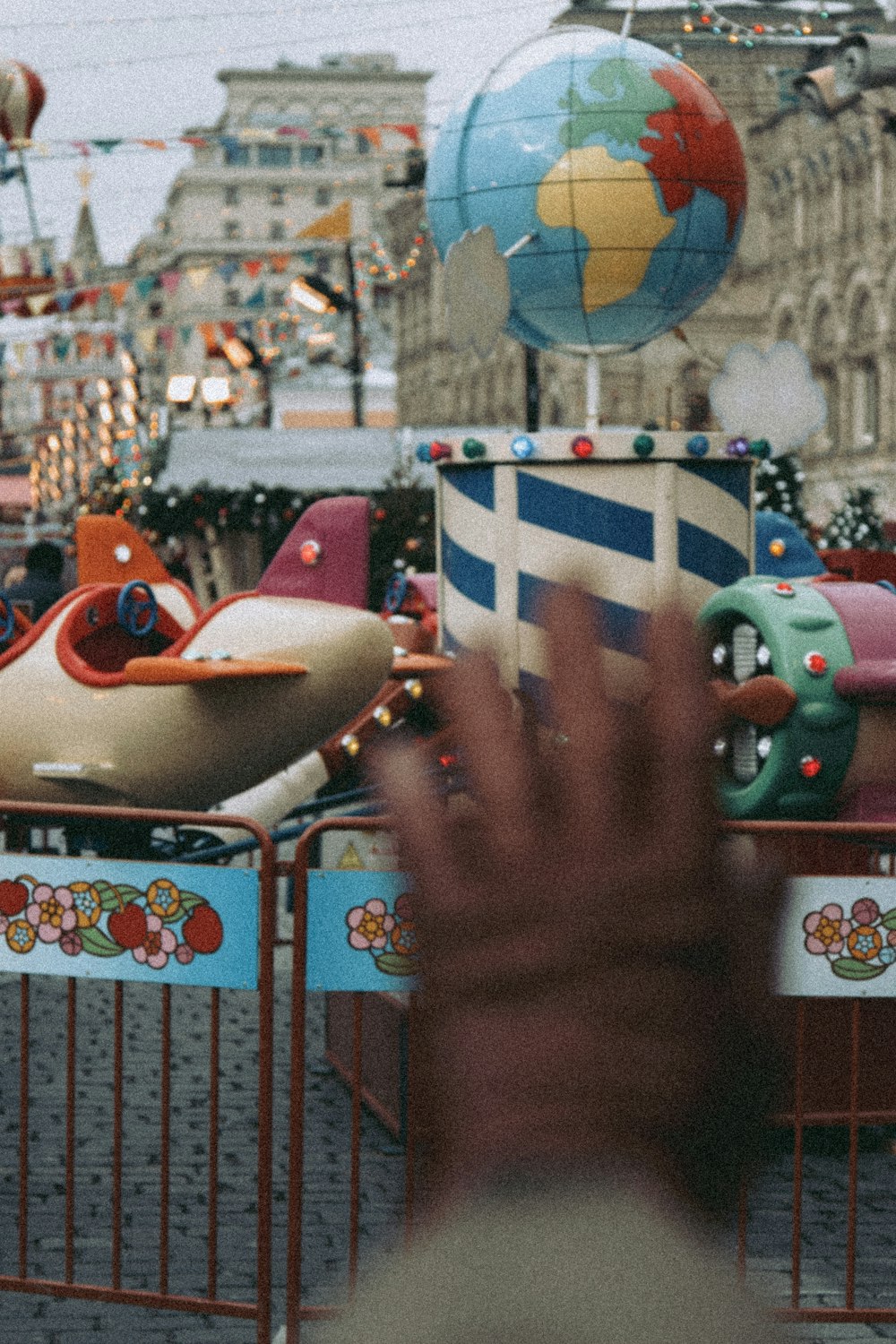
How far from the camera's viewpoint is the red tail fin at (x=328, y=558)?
6852 mm

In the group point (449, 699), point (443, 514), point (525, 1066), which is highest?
point (449, 699)

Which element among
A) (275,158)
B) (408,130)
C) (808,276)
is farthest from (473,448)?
(275,158)

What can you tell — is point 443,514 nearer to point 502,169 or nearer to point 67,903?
point 502,169

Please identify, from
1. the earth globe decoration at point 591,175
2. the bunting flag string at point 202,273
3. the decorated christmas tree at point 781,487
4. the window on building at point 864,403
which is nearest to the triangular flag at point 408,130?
the bunting flag string at point 202,273

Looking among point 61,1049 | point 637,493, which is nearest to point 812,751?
point 637,493

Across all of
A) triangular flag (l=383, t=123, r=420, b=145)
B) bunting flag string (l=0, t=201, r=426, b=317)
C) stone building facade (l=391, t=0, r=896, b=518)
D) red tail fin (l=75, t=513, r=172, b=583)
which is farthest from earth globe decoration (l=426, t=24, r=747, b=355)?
stone building facade (l=391, t=0, r=896, b=518)

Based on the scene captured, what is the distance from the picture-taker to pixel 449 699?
1.47m

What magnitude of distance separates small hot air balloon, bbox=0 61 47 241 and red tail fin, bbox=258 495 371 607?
39.2 feet

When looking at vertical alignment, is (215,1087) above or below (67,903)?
below

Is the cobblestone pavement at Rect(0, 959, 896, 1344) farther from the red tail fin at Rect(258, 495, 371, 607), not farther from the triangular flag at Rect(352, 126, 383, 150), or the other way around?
the triangular flag at Rect(352, 126, 383, 150)

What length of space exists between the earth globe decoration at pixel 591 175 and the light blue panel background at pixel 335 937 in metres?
3.19

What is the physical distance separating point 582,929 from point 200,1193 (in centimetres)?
451

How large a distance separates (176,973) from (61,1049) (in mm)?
3351

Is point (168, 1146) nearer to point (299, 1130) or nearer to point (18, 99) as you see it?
point (299, 1130)
